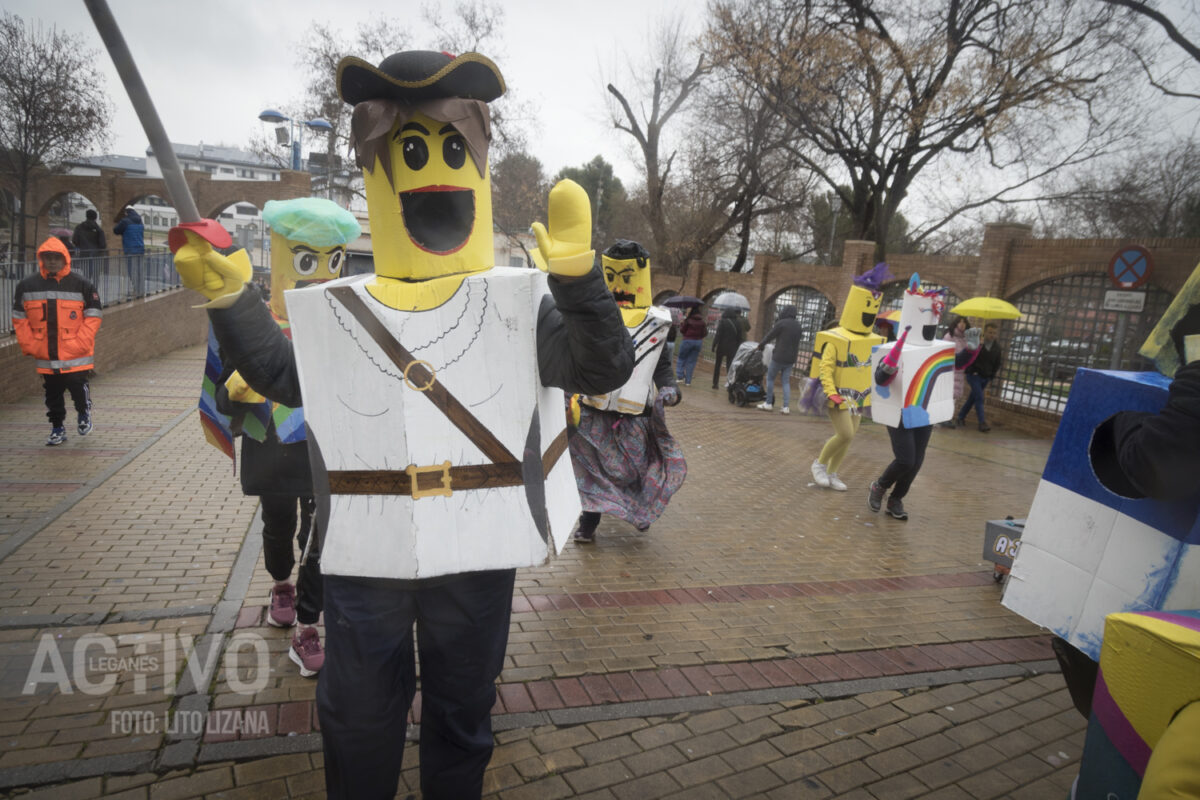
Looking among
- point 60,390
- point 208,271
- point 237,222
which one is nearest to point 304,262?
point 208,271

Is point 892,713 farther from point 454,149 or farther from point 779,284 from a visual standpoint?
point 779,284

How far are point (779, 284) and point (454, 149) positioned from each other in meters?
16.6

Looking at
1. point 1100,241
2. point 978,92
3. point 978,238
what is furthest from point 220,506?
point 978,238

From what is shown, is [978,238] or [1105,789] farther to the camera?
[978,238]

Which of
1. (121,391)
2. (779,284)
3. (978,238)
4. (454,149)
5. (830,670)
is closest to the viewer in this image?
(454,149)

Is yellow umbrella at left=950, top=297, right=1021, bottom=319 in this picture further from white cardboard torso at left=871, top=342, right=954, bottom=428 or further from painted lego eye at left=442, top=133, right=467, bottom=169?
painted lego eye at left=442, top=133, right=467, bottom=169

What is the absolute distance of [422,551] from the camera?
6.16ft

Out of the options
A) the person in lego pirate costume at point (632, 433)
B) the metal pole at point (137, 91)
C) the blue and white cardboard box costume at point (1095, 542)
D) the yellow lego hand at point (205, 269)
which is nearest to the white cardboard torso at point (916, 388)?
the person in lego pirate costume at point (632, 433)

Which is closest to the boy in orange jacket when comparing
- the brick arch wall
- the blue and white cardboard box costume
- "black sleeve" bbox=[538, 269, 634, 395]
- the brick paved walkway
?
the brick paved walkway

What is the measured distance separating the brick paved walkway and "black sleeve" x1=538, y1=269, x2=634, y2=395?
1.54 m

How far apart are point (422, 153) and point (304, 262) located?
1.25 m

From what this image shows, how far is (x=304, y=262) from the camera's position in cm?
300

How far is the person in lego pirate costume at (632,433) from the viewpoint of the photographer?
15.7ft

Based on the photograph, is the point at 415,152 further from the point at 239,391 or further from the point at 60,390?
the point at 60,390
